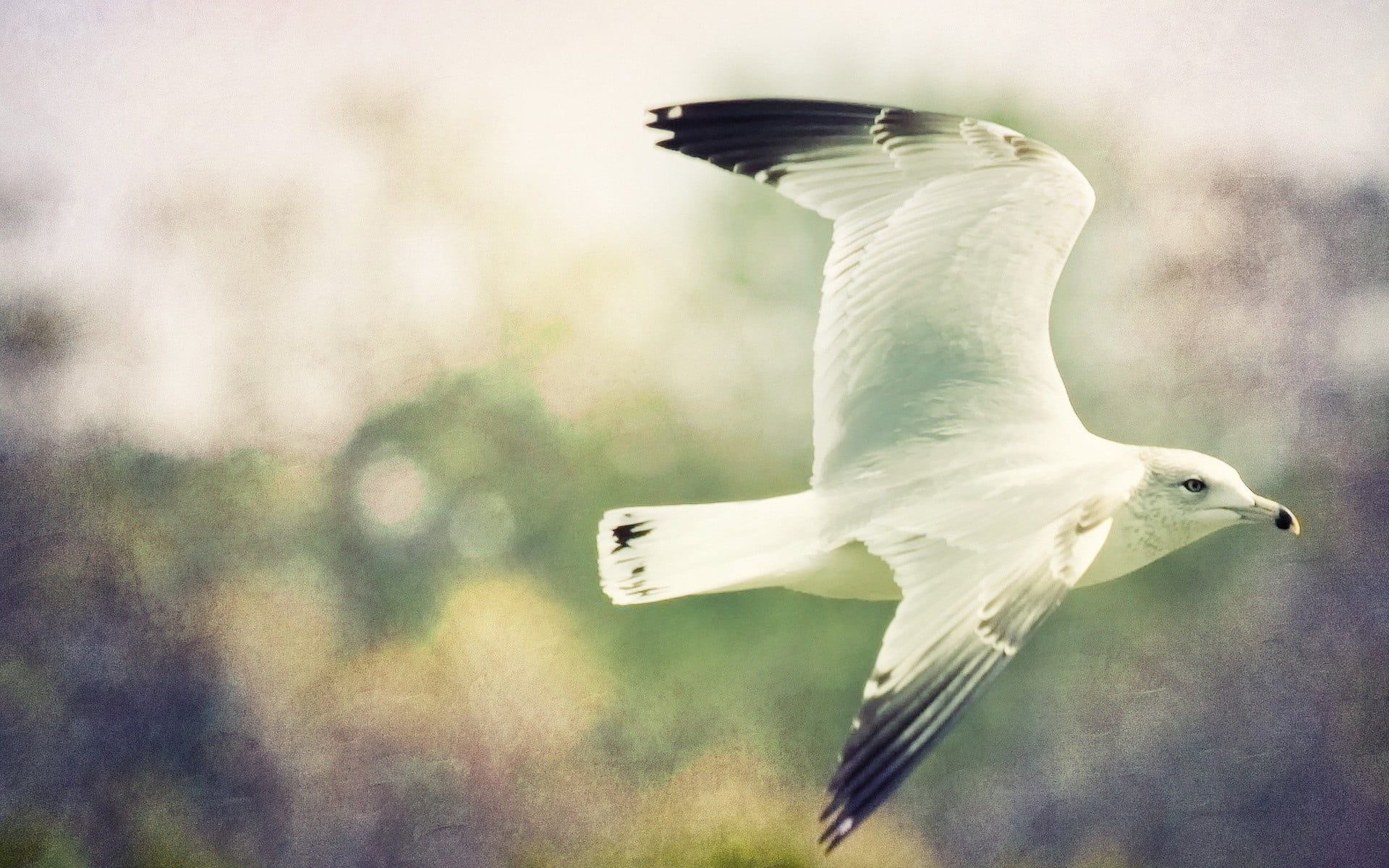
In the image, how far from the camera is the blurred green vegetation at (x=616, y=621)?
211 centimetres

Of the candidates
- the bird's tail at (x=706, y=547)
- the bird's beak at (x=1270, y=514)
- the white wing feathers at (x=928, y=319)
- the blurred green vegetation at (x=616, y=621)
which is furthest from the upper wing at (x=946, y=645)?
the blurred green vegetation at (x=616, y=621)

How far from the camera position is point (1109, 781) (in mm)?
2100

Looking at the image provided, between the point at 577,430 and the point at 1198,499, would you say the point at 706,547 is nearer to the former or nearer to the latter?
the point at 577,430

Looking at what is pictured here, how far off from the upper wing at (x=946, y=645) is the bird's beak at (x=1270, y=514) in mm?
376

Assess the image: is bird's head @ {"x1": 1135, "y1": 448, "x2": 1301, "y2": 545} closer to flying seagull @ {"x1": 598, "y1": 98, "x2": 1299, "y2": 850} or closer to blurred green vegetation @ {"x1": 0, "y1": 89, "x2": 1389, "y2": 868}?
flying seagull @ {"x1": 598, "y1": 98, "x2": 1299, "y2": 850}

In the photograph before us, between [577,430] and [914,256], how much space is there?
665mm

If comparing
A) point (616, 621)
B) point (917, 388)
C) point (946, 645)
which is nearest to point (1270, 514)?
point (917, 388)

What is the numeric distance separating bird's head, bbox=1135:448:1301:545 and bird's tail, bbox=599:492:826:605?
1.53 feet

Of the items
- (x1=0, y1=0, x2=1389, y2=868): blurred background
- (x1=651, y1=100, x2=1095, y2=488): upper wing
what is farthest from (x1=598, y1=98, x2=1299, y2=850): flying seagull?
(x1=0, y1=0, x2=1389, y2=868): blurred background

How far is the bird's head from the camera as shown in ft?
5.95

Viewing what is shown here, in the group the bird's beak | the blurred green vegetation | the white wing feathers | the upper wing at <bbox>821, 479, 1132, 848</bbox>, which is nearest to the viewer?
the upper wing at <bbox>821, 479, 1132, 848</bbox>

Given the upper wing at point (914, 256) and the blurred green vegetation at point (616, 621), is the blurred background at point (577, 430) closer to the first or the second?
the blurred green vegetation at point (616, 621)

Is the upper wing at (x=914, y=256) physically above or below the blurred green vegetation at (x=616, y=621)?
above

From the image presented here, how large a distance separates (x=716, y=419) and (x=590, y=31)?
0.67 meters
